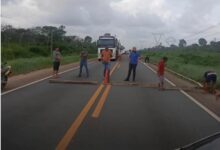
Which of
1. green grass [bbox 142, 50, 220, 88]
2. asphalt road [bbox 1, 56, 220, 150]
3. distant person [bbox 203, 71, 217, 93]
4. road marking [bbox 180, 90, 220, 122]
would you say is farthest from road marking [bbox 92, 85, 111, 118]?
green grass [bbox 142, 50, 220, 88]

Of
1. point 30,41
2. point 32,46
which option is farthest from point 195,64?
point 30,41

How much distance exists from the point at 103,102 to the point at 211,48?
89529mm

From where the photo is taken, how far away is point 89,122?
402 inches

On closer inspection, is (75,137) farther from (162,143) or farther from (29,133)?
(162,143)

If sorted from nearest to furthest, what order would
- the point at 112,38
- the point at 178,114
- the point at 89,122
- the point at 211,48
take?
the point at 89,122 → the point at 178,114 → the point at 112,38 → the point at 211,48

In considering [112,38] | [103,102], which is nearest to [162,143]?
[103,102]

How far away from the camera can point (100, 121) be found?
1039 centimetres

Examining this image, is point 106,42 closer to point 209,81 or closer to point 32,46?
point 32,46

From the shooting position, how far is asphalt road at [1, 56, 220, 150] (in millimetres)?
8055

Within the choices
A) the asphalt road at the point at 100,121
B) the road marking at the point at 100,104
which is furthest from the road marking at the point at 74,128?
the road marking at the point at 100,104

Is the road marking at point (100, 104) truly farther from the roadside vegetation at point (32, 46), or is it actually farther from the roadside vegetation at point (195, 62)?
the roadside vegetation at point (32, 46)

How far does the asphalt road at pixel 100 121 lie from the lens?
26.4ft

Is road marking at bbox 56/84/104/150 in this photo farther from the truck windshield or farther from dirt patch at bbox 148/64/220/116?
the truck windshield

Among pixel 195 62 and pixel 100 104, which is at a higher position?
pixel 100 104
